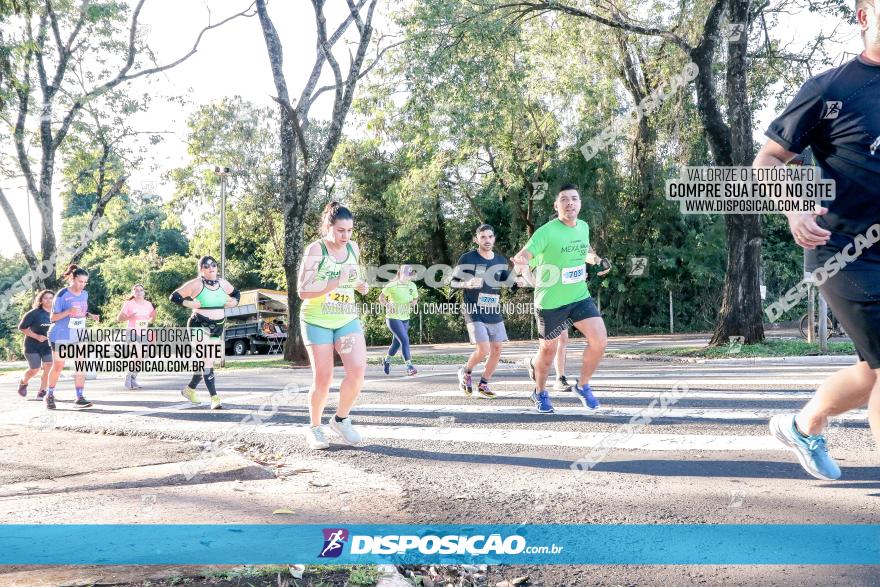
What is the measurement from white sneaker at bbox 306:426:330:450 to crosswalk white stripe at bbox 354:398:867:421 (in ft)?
6.52

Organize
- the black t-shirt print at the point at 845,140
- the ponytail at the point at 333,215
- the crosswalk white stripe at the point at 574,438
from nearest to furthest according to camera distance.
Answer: the black t-shirt print at the point at 845,140 < the crosswalk white stripe at the point at 574,438 < the ponytail at the point at 333,215

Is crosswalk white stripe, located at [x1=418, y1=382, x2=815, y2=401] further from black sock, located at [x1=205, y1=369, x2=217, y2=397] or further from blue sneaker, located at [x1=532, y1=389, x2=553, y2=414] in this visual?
black sock, located at [x1=205, y1=369, x2=217, y2=397]

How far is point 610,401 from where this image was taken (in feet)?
26.0

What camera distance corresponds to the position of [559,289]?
7297 mm

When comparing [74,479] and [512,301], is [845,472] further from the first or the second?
[512,301]

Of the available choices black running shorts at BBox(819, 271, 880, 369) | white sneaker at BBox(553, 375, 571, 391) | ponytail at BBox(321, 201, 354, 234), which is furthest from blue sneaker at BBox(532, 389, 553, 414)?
black running shorts at BBox(819, 271, 880, 369)

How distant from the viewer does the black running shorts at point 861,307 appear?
3106 mm

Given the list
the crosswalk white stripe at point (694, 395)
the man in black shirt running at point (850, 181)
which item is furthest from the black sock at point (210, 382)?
the man in black shirt running at point (850, 181)

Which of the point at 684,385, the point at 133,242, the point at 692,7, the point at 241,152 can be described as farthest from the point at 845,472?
the point at 133,242

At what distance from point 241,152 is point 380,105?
14958mm

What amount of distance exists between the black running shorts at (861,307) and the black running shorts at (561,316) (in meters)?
3.96

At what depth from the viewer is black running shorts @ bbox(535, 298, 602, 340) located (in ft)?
23.5

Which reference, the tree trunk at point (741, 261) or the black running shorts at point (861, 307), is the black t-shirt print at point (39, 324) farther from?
the tree trunk at point (741, 261)

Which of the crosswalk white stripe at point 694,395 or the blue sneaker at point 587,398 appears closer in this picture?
the blue sneaker at point 587,398
